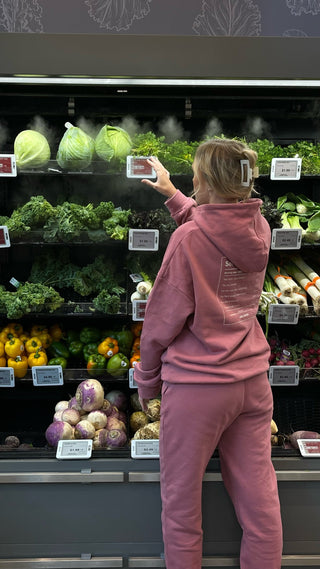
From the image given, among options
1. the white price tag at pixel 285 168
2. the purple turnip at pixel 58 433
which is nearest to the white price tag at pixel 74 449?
the purple turnip at pixel 58 433

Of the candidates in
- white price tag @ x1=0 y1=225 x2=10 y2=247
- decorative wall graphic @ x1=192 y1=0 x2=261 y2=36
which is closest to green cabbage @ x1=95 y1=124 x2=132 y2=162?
white price tag @ x1=0 y1=225 x2=10 y2=247

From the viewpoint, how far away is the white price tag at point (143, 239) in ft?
8.13

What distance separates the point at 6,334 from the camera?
2.74 m

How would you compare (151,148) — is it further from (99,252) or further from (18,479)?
(18,479)

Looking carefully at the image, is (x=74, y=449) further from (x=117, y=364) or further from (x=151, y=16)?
(x=151, y=16)

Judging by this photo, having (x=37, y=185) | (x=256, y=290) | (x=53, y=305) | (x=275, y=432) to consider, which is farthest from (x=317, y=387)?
(x=37, y=185)

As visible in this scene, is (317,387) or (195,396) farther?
(317,387)

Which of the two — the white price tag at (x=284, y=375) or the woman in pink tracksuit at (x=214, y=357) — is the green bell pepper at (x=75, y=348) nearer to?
the woman in pink tracksuit at (x=214, y=357)

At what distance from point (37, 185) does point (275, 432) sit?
179 centimetres

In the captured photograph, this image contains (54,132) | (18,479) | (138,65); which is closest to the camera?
(138,65)

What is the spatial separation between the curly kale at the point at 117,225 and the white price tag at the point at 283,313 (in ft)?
2.70

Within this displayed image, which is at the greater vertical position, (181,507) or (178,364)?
(178,364)

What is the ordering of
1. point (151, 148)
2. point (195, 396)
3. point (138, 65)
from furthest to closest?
point (151, 148)
point (138, 65)
point (195, 396)

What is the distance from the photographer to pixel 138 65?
214 cm
